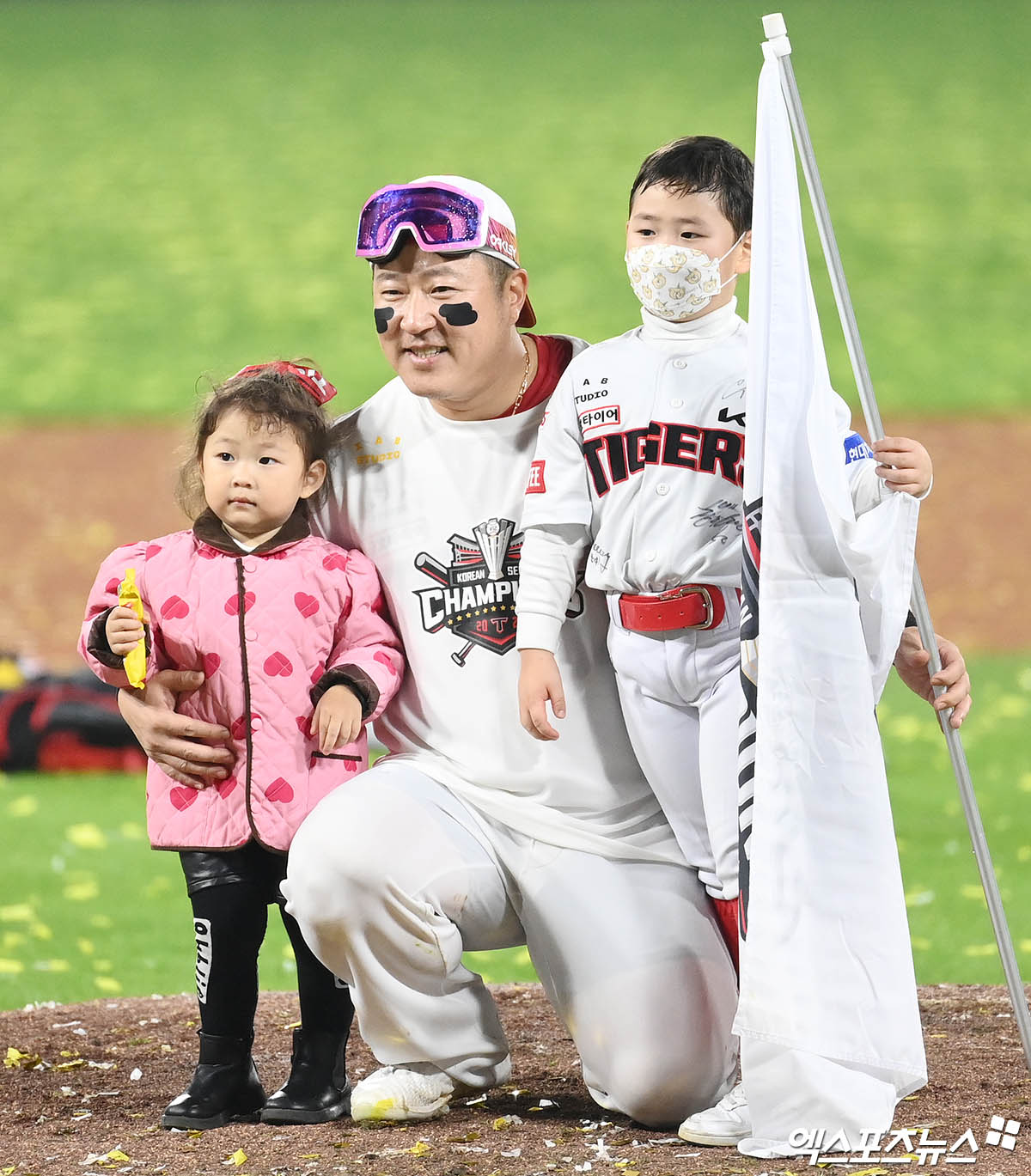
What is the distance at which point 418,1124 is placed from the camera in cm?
340

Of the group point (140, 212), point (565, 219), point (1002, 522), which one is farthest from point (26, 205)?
point (1002, 522)

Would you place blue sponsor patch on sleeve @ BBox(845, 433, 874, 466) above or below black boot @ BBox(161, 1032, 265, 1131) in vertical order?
above

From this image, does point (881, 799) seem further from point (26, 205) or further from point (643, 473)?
point (26, 205)

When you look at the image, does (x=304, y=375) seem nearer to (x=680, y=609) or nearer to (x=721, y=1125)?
(x=680, y=609)

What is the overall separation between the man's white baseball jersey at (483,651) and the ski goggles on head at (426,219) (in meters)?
0.39

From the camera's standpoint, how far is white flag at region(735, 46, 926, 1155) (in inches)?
118

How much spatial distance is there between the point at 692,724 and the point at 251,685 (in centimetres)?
85

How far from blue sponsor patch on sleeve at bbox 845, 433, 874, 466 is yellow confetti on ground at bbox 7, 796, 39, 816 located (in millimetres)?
4830

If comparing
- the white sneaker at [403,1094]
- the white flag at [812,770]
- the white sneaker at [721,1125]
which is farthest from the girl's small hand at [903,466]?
the white sneaker at [403,1094]

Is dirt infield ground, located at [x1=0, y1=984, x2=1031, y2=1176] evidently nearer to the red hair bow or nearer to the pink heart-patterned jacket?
the pink heart-patterned jacket

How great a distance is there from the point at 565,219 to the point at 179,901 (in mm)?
14670

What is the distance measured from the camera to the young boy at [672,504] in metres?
3.27

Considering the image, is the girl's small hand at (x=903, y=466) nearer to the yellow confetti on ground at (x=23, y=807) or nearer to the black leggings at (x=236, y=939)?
the black leggings at (x=236, y=939)
